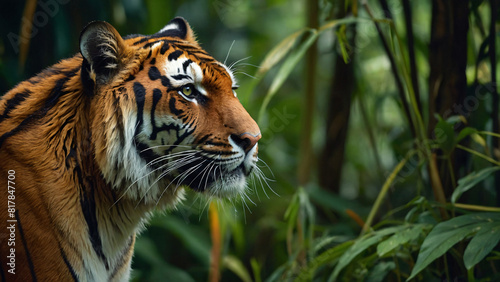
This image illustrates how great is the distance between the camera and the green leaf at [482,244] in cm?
131

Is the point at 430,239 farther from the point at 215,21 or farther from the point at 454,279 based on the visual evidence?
the point at 215,21

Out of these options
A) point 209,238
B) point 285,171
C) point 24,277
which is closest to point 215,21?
point 285,171

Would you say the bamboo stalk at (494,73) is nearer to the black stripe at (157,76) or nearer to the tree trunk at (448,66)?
the tree trunk at (448,66)

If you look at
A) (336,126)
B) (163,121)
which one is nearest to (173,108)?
(163,121)

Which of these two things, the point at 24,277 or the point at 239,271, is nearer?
the point at 24,277

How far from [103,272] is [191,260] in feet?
5.21

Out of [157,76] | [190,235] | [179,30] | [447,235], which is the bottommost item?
[190,235]

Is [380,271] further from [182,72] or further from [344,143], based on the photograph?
[344,143]

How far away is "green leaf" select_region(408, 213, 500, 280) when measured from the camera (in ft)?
4.45

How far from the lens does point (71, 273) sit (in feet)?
3.86

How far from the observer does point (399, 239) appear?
148 centimetres

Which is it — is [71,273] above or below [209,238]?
above

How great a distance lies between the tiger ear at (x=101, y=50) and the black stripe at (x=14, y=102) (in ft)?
0.67

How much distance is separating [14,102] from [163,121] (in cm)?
38
